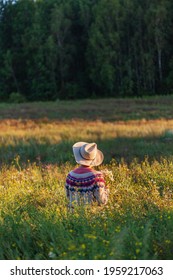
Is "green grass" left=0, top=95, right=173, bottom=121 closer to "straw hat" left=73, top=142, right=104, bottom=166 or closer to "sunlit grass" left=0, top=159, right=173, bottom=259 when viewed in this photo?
"sunlit grass" left=0, top=159, right=173, bottom=259

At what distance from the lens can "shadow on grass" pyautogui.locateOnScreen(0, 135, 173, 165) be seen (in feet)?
39.2

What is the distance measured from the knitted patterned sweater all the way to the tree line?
4598cm

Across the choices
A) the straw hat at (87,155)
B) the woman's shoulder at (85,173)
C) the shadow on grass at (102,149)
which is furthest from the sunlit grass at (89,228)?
the shadow on grass at (102,149)

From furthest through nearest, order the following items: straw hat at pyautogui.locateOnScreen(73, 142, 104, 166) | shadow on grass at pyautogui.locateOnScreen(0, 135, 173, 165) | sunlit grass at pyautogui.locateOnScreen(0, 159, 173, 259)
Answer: shadow on grass at pyautogui.locateOnScreen(0, 135, 173, 165)
straw hat at pyautogui.locateOnScreen(73, 142, 104, 166)
sunlit grass at pyautogui.locateOnScreen(0, 159, 173, 259)

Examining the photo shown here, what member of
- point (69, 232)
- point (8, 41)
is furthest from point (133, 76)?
point (69, 232)

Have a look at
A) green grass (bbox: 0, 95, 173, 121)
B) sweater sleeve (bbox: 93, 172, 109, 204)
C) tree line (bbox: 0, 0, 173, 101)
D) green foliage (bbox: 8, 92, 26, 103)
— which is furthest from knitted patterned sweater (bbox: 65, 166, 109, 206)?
green foliage (bbox: 8, 92, 26, 103)

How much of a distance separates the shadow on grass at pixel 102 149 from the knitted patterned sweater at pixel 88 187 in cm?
584

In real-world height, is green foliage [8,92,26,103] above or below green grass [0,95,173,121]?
below

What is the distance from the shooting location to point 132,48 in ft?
182

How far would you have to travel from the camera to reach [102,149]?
1327cm

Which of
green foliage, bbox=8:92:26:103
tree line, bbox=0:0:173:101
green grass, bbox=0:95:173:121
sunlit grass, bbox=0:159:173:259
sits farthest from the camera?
green foliage, bbox=8:92:26:103

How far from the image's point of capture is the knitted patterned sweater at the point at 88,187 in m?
5.34
